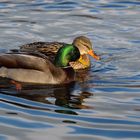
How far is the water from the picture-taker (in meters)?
8.41

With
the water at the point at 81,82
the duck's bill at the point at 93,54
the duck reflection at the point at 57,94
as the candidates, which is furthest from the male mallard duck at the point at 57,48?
the duck reflection at the point at 57,94

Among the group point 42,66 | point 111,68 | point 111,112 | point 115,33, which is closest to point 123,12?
point 115,33

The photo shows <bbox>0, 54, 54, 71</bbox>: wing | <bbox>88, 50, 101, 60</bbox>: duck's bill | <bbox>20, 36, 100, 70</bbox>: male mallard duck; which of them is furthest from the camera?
<bbox>88, 50, 101, 60</bbox>: duck's bill

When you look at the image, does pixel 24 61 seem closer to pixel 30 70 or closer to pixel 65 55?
pixel 30 70

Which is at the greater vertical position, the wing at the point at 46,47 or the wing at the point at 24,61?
the wing at the point at 46,47

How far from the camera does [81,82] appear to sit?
11.5 meters

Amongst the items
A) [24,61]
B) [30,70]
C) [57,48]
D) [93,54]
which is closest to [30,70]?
[30,70]

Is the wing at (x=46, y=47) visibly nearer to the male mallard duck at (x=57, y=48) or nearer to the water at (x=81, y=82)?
the male mallard duck at (x=57, y=48)

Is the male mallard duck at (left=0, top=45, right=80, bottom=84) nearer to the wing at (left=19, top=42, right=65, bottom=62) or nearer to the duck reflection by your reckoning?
the duck reflection

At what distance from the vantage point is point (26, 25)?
1605cm

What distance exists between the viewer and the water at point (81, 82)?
27.6 feet

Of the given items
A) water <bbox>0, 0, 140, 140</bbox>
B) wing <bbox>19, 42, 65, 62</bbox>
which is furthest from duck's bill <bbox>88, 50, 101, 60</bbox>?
wing <bbox>19, 42, 65, 62</bbox>

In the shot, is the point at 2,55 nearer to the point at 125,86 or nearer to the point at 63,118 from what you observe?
the point at 125,86

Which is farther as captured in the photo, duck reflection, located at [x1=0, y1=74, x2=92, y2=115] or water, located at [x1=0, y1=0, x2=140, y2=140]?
duck reflection, located at [x1=0, y1=74, x2=92, y2=115]
